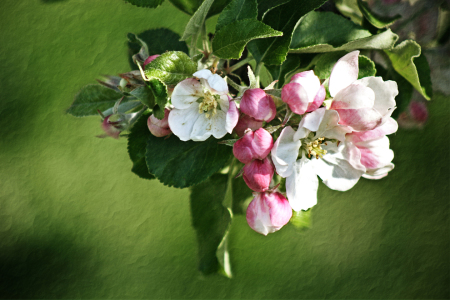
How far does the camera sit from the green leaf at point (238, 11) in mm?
452

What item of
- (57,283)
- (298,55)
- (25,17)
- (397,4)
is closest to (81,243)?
(57,283)

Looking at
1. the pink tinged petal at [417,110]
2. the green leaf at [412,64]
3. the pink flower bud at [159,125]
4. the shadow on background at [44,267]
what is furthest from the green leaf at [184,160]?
the shadow on background at [44,267]

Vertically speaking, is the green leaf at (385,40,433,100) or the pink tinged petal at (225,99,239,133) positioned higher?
the pink tinged petal at (225,99,239,133)

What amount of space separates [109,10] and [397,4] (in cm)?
89

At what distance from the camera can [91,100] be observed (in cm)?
55

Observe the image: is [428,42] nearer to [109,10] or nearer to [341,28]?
[341,28]

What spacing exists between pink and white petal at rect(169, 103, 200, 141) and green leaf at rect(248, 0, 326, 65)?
138 mm

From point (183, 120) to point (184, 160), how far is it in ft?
0.33

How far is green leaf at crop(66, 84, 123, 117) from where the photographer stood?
540mm

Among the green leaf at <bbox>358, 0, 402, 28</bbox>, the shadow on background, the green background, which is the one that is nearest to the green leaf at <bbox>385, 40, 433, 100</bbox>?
the green leaf at <bbox>358, 0, 402, 28</bbox>

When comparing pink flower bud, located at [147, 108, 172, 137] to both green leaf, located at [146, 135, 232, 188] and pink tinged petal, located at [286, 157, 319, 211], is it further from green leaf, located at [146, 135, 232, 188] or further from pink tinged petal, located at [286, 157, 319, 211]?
pink tinged petal, located at [286, 157, 319, 211]

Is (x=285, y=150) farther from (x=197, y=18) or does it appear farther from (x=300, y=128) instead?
(x=197, y=18)

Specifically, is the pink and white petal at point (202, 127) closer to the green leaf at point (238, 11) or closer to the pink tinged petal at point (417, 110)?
the green leaf at point (238, 11)

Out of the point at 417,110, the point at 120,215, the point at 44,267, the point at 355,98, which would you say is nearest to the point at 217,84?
the point at 355,98
